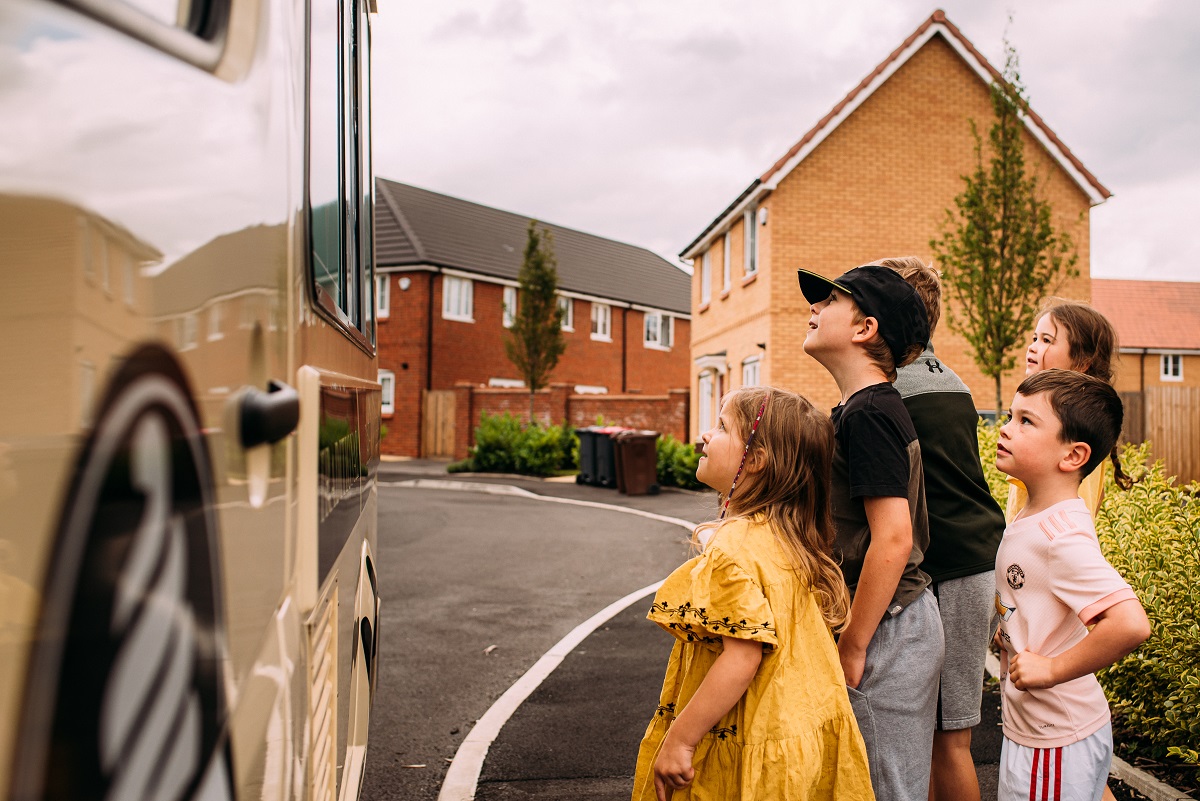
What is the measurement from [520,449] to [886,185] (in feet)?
33.9

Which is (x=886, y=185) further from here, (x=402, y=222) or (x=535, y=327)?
(x=402, y=222)

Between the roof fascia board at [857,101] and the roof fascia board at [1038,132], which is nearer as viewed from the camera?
the roof fascia board at [857,101]

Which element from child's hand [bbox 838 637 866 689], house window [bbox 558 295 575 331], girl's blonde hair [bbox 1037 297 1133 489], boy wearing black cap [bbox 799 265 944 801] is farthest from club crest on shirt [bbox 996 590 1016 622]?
house window [bbox 558 295 575 331]

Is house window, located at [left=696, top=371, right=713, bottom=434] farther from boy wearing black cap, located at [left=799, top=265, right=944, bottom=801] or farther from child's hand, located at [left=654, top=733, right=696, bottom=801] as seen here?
child's hand, located at [left=654, top=733, right=696, bottom=801]

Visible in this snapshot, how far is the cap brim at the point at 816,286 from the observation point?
2.74 meters

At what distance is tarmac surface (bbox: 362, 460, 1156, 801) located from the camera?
4332 mm

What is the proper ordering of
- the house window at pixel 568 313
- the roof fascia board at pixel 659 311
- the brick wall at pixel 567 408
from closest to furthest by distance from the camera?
the brick wall at pixel 567 408 < the house window at pixel 568 313 < the roof fascia board at pixel 659 311

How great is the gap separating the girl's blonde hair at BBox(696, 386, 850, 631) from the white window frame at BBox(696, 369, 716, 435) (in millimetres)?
23513

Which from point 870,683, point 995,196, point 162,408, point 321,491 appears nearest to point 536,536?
point 995,196

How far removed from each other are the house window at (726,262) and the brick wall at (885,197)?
3162mm

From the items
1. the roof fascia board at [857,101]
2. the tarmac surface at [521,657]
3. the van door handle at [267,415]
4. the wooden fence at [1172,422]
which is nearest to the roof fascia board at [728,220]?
the roof fascia board at [857,101]

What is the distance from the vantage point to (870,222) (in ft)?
65.7

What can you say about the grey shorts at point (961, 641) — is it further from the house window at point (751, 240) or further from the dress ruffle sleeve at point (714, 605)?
the house window at point (751, 240)

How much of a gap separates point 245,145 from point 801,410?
1677 millimetres
